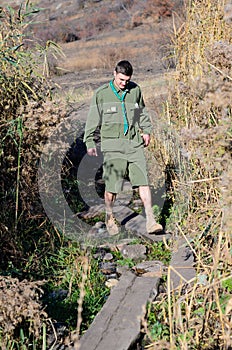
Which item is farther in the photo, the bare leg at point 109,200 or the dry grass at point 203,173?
the bare leg at point 109,200

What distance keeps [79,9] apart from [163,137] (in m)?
38.0

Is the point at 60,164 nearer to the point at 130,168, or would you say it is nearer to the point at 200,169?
the point at 130,168

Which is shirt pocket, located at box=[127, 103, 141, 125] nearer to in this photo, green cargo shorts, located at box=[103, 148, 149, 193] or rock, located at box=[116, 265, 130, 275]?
green cargo shorts, located at box=[103, 148, 149, 193]

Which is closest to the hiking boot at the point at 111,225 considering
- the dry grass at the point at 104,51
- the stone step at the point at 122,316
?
the stone step at the point at 122,316

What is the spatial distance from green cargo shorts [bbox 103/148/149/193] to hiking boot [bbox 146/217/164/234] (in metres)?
0.43

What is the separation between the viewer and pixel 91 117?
624cm

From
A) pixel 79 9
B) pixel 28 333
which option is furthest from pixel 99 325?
pixel 79 9

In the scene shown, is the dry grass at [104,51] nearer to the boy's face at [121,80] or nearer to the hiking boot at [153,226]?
the boy's face at [121,80]

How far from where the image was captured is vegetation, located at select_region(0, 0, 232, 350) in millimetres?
3859

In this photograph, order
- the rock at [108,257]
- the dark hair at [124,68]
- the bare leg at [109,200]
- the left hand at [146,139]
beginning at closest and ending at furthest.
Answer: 1. the rock at [108,257]
2. the dark hair at [124,68]
3. the left hand at [146,139]
4. the bare leg at [109,200]

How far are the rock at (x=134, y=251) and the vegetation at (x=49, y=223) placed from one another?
0.27 ft

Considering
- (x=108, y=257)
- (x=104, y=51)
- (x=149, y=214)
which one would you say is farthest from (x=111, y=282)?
(x=104, y=51)

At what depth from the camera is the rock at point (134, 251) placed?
18.8 ft

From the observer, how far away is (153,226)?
6.03 m
